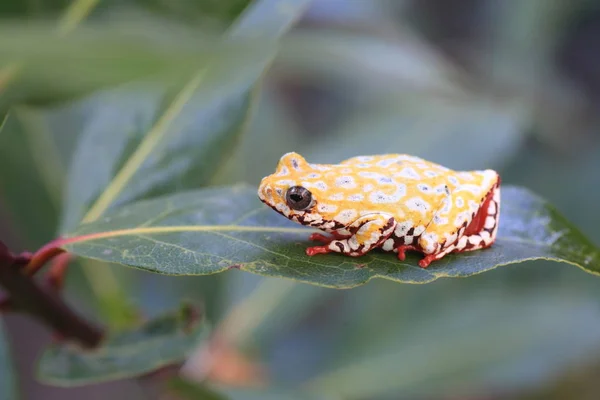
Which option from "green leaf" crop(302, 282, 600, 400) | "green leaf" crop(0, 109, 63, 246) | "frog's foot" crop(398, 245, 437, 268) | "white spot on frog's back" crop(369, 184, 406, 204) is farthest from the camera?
"green leaf" crop(302, 282, 600, 400)

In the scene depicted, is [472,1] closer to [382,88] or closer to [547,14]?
[547,14]

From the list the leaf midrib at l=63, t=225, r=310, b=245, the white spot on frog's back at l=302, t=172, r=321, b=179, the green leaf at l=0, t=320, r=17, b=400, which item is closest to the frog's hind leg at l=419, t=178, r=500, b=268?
the white spot on frog's back at l=302, t=172, r=321, b=179

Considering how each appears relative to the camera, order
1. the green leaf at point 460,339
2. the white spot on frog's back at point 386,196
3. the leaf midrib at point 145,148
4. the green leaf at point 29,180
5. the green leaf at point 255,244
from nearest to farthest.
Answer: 1. the green leaf at point 255,244
2. the white spot on frog's back at point 386,196
3. the leaf midrib at point 145,148
4. the green leaf at point 29,180
5. the green leaf at point 460,339

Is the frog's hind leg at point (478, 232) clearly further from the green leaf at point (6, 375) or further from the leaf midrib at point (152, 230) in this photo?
the green leaf at point (6, 375)

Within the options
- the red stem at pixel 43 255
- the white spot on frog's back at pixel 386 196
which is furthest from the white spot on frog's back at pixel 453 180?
the red stem at pixel 43 255

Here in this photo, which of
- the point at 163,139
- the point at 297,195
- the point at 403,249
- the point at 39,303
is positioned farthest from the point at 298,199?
the point at 39,303

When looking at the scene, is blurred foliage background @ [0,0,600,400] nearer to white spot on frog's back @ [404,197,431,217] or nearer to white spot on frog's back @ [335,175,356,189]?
white spot on frog's back @ [335,175,356,189]
